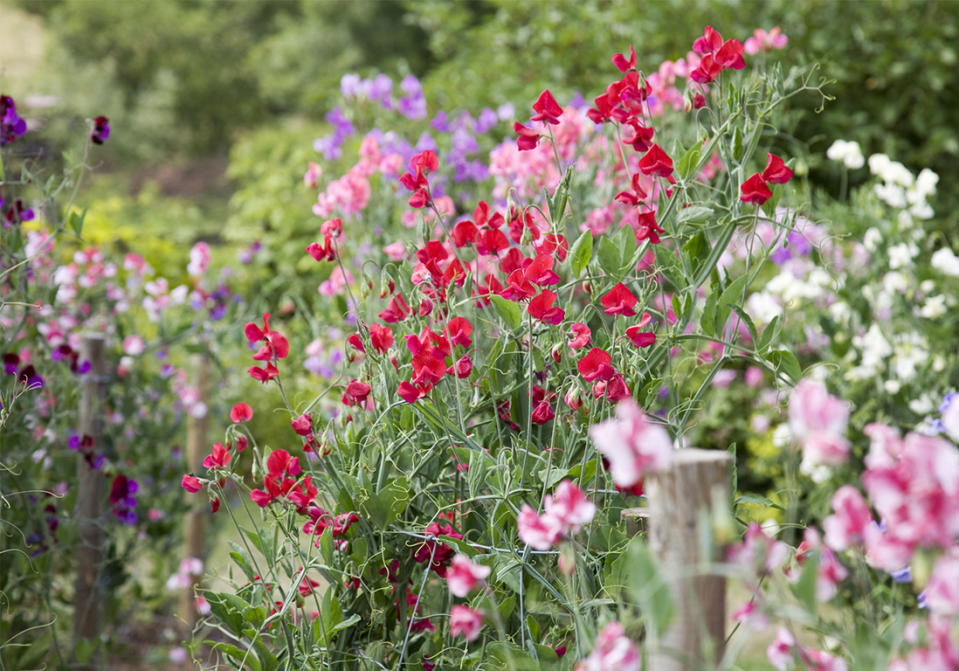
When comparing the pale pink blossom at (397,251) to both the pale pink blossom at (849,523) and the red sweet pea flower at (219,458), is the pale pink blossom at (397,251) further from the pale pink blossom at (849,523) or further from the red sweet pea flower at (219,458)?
the pale pink blossom at (849,523)

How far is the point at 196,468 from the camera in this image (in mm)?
3111

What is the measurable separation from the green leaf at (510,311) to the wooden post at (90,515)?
1.34 meters

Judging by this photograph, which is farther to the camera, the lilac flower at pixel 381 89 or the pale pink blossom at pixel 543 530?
the lilac flower at pixel 381 89

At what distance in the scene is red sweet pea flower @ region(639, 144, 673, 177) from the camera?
4.21ft

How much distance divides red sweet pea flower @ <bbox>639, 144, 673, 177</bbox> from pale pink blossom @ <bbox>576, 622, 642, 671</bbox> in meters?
0.70

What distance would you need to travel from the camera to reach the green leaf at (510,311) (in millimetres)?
1347

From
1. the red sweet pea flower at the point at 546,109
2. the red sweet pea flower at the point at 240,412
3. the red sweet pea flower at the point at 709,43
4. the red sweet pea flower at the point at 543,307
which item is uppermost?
the red sweet pea flower at the point at 709,43

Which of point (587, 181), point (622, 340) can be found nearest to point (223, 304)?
point (587, 181)

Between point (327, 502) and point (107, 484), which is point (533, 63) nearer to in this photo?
point (107, 484)

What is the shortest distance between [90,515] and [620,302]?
5.28 ft

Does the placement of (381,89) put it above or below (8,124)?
above

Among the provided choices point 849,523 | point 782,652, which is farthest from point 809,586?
point 782,652

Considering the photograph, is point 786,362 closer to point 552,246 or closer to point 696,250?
point 696,250

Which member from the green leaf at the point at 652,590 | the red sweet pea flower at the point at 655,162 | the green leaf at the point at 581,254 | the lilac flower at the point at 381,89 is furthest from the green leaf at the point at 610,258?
the lilac flower at the point at 381,89
